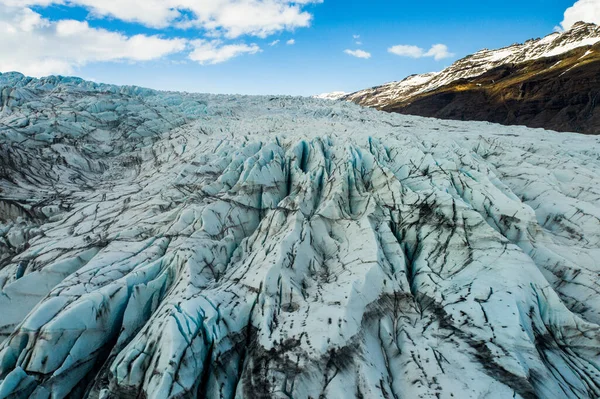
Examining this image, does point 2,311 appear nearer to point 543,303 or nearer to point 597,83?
point 543,303

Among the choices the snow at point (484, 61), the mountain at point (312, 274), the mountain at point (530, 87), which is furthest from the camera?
A: the snow at point (484, 61)

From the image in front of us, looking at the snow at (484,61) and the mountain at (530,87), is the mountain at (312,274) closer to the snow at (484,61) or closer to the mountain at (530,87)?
the mountain at (530,87)

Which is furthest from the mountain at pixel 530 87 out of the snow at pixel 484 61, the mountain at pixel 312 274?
the mountain at pixel 312 274

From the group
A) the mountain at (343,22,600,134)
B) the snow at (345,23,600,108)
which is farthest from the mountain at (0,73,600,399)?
the snow at (345,23,600,108)

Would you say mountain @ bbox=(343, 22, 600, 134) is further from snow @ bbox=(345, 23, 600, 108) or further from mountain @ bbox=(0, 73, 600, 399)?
mountain @ bbox=(0, 73, 600, 399)

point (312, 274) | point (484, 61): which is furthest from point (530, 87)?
point (312, 274)

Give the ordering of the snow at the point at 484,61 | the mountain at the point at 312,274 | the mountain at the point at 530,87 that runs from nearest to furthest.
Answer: the mountain at the point at 312,274, the mountain at the point at 530,87, the snow at the point at 484,61

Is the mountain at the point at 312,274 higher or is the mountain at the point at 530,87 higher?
the mountain at the point at 530,87
